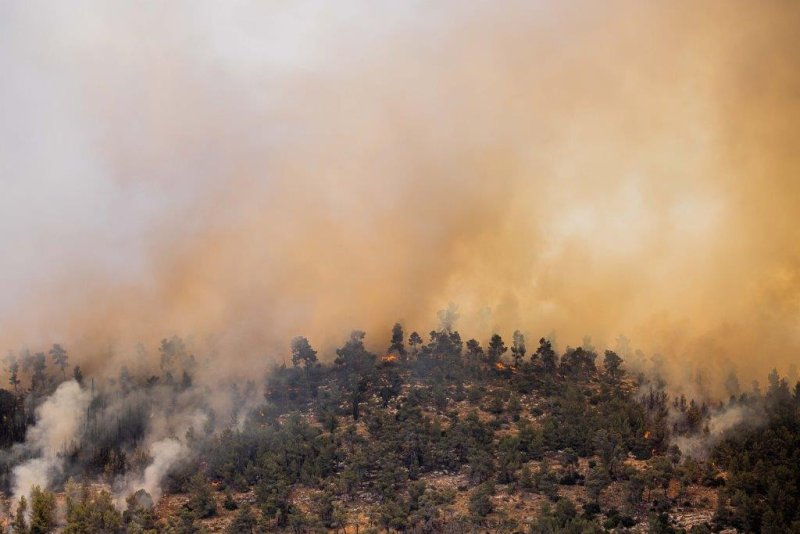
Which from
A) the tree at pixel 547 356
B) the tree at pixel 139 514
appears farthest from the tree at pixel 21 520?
the tree at pixel 547 356

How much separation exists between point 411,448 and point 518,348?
46000 millimetres

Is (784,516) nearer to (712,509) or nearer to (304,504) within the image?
(712,509)

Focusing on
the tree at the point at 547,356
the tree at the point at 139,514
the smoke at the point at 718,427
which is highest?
the tree at the point at 547,356

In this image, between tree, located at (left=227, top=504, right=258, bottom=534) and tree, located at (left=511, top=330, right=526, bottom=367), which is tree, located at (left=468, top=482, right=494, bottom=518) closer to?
tree, located at (left=227, top=504, right=258, bottom=534)

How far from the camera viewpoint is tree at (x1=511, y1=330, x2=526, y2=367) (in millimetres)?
Result: 180125

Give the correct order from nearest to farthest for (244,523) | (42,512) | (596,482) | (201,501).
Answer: (596,482), (244,523), (42,512), (201,501)

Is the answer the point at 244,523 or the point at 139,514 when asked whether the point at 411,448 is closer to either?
the point at 244,523

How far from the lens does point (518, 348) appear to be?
18400cm

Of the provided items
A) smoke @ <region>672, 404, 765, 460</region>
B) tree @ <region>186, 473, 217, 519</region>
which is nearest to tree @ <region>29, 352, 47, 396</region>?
tree @ <region>186, 473, 217, 519</region>

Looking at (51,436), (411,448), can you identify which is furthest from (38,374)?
(411,448)

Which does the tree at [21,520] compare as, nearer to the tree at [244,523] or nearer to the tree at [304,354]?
the tree at [244,523]

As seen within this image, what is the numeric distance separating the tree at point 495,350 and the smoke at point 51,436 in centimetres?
7911

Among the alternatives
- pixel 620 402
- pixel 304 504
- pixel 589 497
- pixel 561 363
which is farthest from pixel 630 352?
pixel 304 504

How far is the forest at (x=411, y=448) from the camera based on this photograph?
126 m
